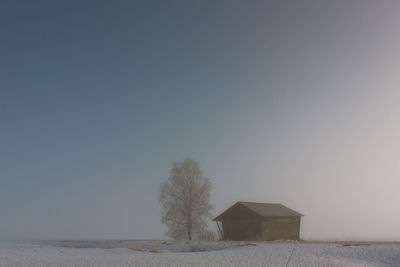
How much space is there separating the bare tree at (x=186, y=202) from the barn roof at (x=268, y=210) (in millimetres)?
2538

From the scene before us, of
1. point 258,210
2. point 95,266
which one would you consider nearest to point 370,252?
point 95,266

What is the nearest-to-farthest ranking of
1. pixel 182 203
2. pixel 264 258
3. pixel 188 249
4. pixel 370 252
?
pixel 264 258
pixel 370 252
pixel 188 249
pixel 182 203

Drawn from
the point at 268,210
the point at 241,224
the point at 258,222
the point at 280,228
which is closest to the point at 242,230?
the point at 241,224

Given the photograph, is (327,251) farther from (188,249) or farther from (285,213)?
(285,213)

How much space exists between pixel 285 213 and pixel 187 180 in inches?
445

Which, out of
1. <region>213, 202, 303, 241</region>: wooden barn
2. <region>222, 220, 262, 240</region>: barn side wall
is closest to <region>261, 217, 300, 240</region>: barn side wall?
<region>213, 202, 303, 241</region>: wooden barn

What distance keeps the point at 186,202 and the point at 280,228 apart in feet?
Result: 34.7

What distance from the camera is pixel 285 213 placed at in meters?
34.7

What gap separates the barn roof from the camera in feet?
106

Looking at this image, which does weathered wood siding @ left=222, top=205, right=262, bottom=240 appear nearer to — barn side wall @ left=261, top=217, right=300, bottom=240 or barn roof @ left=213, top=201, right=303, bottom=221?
barn roof @ left=213, top=201, right=303, bottom=221

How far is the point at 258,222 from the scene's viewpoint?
31.5 meters

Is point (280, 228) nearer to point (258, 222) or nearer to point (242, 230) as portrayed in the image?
point (258, 222)

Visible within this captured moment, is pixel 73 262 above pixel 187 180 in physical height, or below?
below

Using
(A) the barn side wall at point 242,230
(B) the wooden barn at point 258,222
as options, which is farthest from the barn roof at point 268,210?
(A) the barn side wall at point 242,230
